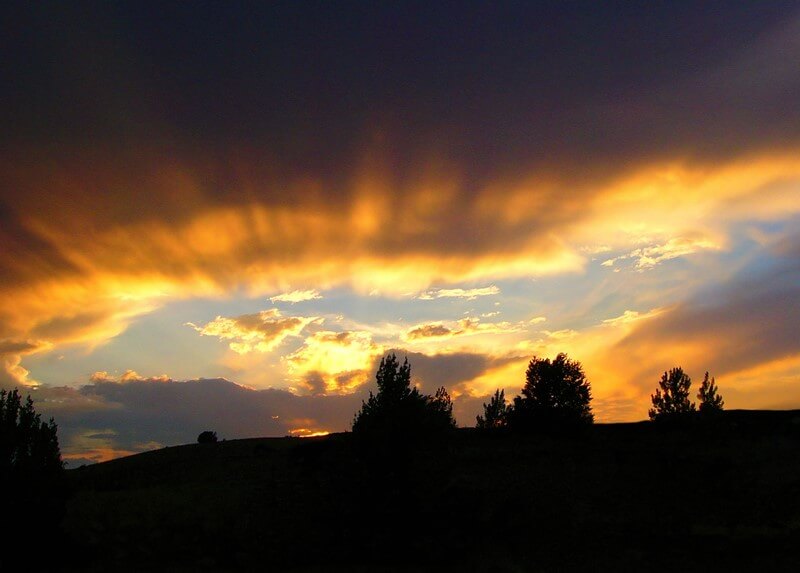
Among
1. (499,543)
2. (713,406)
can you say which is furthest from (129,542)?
(713,406)

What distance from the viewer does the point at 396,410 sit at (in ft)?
105

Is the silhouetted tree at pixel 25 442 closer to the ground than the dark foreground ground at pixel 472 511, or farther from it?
farther from it

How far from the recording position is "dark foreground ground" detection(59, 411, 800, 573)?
29953mm

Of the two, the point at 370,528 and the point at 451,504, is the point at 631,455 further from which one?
the point at 370,528

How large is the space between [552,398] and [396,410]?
40.3 m

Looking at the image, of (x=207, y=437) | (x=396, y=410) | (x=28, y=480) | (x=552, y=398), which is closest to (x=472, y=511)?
(x=396, y=410)

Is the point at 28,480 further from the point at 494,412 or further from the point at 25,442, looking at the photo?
the point at 494,412

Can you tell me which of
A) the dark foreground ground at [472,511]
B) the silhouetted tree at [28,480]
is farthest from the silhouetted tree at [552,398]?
the silhouetted tree at [28,480]

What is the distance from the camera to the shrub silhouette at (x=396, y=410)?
3166 centimetres

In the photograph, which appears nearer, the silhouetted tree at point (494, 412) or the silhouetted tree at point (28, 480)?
the silhouetted tree at point (28, 480)

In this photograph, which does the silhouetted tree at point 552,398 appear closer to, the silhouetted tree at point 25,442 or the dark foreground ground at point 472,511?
the dark foreground ground at point 472,511

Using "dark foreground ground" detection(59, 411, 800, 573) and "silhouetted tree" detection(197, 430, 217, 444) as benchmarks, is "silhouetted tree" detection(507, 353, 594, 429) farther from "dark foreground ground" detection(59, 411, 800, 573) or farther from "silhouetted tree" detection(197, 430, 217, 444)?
"silhouetted tree" detection(197, 430, 217, 444)

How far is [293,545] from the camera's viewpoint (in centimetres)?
3406

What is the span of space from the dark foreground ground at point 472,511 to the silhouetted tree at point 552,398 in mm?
7647
